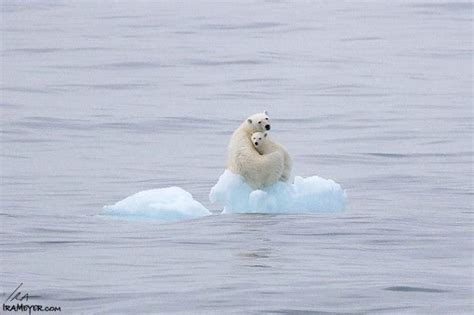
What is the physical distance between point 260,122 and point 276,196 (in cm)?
63

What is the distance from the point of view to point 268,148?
Answer: 49.4 ft

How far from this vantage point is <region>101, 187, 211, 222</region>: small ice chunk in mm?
14773

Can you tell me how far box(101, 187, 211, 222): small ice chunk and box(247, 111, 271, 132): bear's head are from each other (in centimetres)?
79

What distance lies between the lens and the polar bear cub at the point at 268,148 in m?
14.9

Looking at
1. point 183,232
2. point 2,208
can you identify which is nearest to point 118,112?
point 2,208

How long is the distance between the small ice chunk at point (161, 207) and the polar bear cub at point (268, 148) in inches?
26.4
